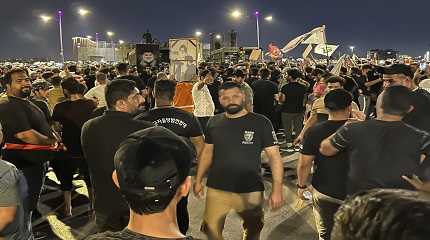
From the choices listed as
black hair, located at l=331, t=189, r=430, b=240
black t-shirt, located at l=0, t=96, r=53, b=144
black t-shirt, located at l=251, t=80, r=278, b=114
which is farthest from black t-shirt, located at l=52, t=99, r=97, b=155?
black hair, located at l=331, t=189, r=430, b=240

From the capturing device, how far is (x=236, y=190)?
482cm

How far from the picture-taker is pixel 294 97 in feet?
37.0

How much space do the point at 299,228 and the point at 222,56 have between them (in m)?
→ 24.7

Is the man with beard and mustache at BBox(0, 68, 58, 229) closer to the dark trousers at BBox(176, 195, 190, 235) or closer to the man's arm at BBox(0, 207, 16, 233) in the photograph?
the dark trousers at BBox(176, 195, 190, 235)

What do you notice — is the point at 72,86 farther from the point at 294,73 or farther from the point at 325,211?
the point at 294,73

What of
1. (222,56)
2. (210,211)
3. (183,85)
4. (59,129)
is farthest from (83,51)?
(210,211)

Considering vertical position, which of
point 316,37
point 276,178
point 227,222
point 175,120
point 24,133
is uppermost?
point 316,37

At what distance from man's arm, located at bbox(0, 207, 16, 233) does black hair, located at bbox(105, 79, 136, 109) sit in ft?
4.79

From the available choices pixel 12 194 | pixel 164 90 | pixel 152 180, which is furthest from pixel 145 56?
pixel 152 180

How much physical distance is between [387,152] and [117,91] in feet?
7.97

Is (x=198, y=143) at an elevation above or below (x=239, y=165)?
above

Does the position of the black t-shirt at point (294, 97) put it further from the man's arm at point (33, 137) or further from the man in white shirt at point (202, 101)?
the man's arm at point (33, 137)

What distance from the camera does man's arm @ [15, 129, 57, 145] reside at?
571 centimetres

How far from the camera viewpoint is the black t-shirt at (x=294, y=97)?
11241mm
